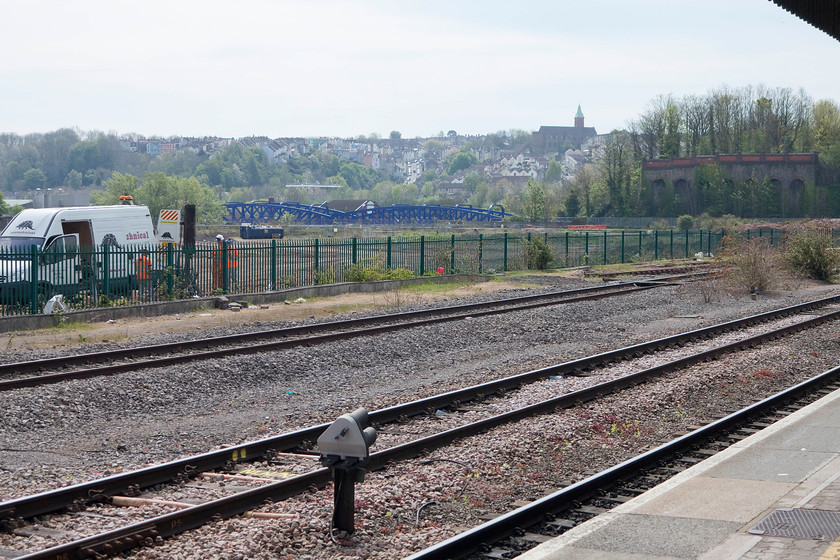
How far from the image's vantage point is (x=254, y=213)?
13850 cm

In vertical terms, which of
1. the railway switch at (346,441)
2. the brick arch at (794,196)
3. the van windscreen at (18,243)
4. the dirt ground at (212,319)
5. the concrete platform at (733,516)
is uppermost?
the brick arch at (794,196)

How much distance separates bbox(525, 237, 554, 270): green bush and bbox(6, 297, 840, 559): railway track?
28016 mm

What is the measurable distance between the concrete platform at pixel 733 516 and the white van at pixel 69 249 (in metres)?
18.5

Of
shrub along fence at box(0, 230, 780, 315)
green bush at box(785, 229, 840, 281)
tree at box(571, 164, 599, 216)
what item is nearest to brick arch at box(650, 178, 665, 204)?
tree at box(571, 164, 599, 216)

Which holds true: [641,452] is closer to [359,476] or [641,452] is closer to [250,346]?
[359,476]

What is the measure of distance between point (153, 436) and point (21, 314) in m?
12.8

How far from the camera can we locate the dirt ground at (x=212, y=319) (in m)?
19.5

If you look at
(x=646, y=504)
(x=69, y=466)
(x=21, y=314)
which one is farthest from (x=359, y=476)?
(x=21, y=314)

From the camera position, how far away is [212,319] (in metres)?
23.5

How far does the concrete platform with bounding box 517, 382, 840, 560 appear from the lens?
246 inches

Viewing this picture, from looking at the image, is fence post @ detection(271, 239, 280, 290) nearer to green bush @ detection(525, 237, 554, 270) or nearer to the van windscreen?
the van windscreen

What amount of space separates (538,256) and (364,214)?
300ft

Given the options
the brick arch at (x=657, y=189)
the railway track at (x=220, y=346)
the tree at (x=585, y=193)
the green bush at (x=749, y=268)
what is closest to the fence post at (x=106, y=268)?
the railway track at (x=220, y=346)

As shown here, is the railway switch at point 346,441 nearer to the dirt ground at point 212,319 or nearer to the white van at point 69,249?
the dirt ground at point 212,319
